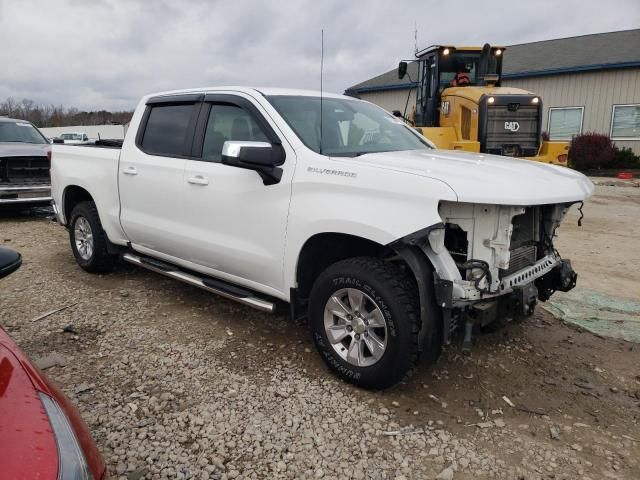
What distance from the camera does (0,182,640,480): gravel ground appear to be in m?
2.76

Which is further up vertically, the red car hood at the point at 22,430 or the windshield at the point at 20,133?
the windshield at the point at 20,133

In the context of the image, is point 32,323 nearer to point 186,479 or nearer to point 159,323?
point 159,323

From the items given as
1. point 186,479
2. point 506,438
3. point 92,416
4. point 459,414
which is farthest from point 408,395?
point 92,416

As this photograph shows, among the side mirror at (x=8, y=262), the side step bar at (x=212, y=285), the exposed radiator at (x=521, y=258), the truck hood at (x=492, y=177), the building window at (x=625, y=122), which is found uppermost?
the building window at (x=625, y=122)

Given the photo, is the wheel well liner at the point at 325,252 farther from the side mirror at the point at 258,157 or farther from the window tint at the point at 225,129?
the window tint at the point at 225,129

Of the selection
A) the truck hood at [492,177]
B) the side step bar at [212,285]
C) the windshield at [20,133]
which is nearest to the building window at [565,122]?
the windshield at [20,133]

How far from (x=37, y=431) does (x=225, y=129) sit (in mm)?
3041

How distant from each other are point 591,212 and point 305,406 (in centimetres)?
911

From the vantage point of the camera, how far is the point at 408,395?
11.2 feet

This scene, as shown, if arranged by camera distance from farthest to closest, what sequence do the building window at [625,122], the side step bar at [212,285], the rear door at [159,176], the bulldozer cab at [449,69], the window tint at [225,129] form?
the building window at [625,122], the bulldozer cab at [449,69], the rear door at [159,176], the window tint at [225,129], the side step bar at [212,285]

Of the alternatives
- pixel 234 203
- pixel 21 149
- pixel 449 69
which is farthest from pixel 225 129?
pixel 449 69

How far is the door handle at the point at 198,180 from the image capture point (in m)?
4.10

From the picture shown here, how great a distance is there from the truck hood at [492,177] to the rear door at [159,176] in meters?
1.75

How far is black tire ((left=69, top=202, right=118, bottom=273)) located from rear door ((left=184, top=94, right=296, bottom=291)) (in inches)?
61.8
